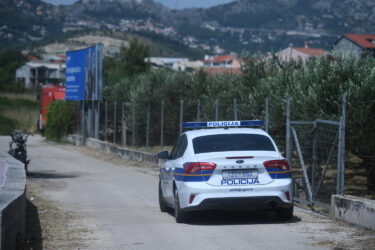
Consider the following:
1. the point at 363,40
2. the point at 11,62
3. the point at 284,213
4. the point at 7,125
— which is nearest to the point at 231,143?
the point at 284,213

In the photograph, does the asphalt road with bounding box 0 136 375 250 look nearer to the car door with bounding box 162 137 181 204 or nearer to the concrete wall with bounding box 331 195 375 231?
the concrete wall with bounding box 331 195 375 231

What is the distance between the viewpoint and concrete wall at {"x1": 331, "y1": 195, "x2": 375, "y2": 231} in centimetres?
985

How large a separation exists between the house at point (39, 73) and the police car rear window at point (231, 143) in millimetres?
139404

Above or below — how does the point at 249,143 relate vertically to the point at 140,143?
above

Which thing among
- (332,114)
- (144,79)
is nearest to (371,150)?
(332,114)

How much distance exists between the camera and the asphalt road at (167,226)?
873cm

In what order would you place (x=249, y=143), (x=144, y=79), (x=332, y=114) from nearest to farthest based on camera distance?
(x=249, y=143) < (x=332, y=114) < (x=144, y=79)

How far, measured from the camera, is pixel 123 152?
93.6ft

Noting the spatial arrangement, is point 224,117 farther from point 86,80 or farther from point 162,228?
point 86,80

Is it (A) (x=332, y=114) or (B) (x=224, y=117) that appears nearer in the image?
(A) (x=332, y=114)

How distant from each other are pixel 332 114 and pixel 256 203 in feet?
25.9

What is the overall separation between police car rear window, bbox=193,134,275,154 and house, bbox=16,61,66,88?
457 feet

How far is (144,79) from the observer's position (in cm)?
3700

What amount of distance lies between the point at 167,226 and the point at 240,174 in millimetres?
1442
